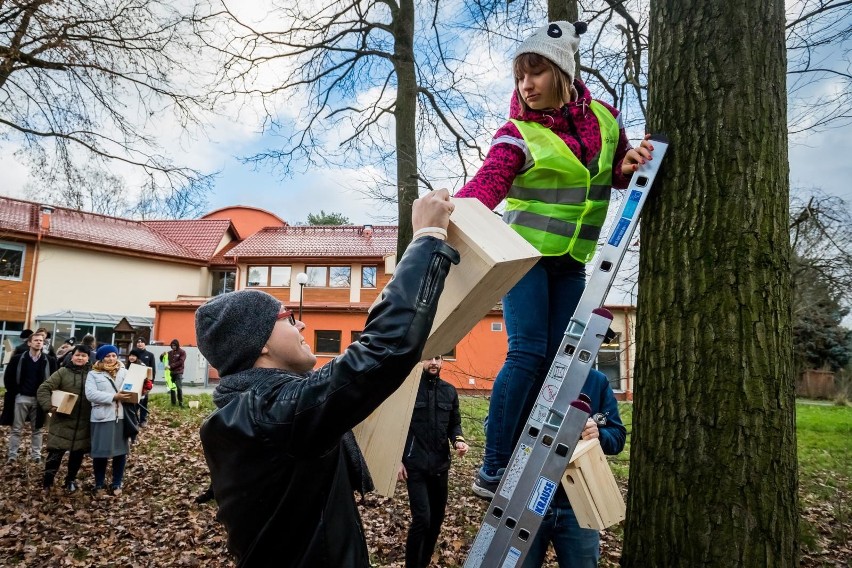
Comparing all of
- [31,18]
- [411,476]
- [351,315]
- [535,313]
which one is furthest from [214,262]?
[535,313]

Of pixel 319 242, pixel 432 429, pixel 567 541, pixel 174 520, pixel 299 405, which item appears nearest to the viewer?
pixel 299 405

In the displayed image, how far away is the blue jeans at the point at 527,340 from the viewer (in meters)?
2.24

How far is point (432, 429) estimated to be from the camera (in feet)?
18.1

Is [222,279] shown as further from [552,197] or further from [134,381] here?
[552,197]

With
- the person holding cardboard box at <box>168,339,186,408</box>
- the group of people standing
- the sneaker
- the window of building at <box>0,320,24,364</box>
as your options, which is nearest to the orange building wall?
the window of building at <box>0,320,24,364</box>

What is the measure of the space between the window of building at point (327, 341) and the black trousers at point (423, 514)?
19.6 metres

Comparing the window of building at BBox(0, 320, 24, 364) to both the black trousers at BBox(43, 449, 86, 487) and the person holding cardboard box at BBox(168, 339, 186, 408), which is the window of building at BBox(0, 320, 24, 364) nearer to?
the person holding cardboard box at BBox(168, 339, 186, 408)

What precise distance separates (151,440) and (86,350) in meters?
3.89

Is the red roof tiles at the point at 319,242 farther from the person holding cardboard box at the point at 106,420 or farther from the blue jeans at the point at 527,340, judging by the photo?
the blue jeans at the point at 527,340

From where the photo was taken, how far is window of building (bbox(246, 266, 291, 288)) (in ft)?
90.2

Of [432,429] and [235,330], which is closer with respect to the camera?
[235,330]

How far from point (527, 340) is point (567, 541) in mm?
1011

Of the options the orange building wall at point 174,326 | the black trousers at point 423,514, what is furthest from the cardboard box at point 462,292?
the orange building wall at point 174,326

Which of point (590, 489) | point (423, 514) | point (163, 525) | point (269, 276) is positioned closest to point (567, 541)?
point (590, 489)
